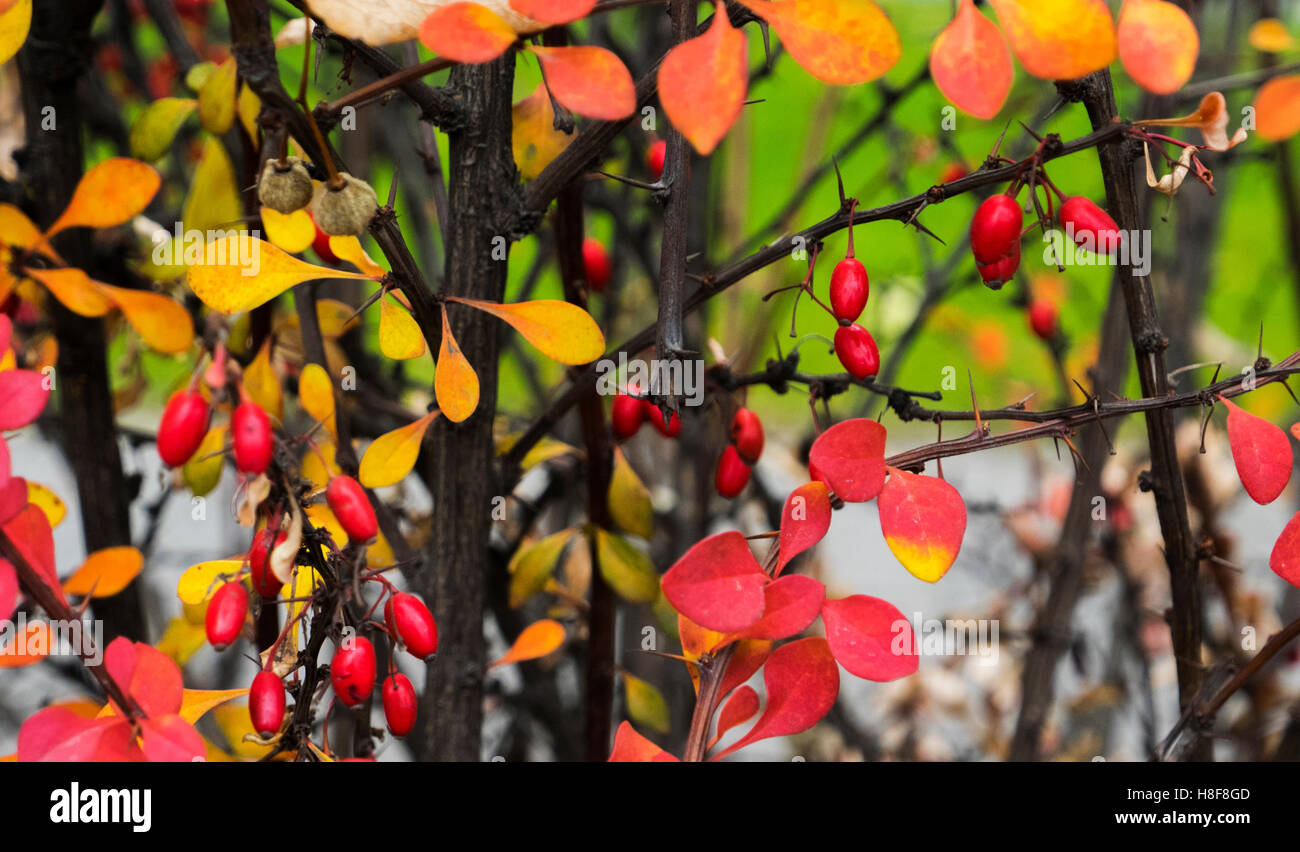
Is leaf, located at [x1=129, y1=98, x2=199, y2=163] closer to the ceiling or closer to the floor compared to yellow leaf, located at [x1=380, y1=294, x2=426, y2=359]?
closer to the ceiling

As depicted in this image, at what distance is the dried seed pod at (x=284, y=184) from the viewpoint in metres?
0.29

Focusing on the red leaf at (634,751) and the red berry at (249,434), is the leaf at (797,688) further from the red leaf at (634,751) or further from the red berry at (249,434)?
the red berry at (249,434)

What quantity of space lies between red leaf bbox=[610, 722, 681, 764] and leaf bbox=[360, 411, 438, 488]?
0.46ft

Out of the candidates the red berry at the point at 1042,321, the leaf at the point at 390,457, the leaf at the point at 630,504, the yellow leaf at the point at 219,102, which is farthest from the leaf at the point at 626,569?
the red berry at the point at 1042,321

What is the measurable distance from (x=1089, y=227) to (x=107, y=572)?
0.39 m

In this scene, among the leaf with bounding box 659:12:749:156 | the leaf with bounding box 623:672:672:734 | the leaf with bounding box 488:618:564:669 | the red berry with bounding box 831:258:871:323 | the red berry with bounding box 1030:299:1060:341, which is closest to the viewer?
the leaf with bounding box 659:12:749:156

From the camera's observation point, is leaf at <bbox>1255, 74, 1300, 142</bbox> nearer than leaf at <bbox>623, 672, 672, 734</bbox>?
Yes

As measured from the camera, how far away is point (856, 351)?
0.38m

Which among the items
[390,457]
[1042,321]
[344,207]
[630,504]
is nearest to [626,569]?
[630,504]

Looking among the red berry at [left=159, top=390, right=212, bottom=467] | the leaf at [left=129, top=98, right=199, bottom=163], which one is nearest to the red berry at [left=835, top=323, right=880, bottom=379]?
the red berry at [left=159, top=390, right=212, bottom=467]

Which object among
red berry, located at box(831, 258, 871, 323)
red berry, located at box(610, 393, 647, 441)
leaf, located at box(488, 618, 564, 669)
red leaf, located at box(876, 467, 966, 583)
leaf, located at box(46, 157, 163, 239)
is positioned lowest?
leaf, located at box(488, 618, 564, 669)

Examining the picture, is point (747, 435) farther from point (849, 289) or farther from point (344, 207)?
point (344, 207)

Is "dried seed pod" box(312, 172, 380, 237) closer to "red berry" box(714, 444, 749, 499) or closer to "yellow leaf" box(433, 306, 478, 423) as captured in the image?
"yellow leaf" box(433, 306, 478, 423)

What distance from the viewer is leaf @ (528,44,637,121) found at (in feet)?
0.91
